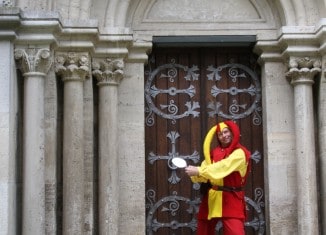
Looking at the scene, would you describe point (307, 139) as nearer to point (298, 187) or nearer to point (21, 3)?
point (298, 187)

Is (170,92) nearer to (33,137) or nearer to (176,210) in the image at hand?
(176,210)

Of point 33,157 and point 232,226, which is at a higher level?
point 33,157

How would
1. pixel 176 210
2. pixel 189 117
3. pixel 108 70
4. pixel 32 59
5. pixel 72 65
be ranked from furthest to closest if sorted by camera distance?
pixel 189 117 < pixel 176 210 < pixel 108 70 < pixel 72 65 < pixel 32 59

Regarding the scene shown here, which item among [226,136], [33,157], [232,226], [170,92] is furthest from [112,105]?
[232,226]

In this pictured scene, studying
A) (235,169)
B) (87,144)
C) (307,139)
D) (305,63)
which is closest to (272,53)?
(305,63)

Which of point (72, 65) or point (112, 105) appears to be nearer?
point (72, 65)

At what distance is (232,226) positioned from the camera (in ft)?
22.4

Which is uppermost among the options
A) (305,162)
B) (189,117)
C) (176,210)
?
(189,117)

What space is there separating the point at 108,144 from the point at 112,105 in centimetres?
36

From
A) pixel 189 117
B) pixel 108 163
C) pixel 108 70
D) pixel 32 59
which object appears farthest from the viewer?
pixel 189 117

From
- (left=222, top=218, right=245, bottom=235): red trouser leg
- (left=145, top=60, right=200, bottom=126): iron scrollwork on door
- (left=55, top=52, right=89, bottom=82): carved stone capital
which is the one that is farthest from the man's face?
(left=55, top=52, right=89, bottom=82): carved stone capital

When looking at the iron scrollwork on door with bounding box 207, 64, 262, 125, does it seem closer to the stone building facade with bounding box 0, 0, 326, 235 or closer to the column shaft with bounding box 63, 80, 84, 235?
the stone building facade with bounding box 0, 0, 326, 235

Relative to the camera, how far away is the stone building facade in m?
6.70

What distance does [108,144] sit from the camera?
7246 millimetres
